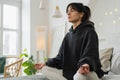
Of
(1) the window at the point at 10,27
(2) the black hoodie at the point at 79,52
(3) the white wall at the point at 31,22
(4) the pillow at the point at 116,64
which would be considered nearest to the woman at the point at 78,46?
(2) the black hoodie at the point at 79,52

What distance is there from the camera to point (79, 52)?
1994 mm

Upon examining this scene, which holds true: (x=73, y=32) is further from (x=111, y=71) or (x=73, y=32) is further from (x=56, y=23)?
(x=56, y=23)

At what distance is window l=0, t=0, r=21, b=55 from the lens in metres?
5.35

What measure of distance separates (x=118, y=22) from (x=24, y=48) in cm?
275

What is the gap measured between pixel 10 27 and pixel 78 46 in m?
3.84

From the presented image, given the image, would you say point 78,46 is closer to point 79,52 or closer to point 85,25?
point 79,52

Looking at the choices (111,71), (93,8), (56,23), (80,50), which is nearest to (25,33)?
(56,23)

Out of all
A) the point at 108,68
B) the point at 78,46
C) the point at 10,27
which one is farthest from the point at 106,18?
the point at 10,27

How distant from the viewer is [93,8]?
4.09 metres

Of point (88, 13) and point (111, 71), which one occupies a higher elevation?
point (88, 13)

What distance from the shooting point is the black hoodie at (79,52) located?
1.79 metres

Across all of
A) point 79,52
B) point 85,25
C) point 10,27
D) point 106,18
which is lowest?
point 79,52

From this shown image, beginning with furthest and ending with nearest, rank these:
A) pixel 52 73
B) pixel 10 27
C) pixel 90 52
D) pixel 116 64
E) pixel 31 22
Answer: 1. pixel 10 27
2. pixel 31 22
3. pixel 116 64
4. pixel 52 73
5. pixel 90 52

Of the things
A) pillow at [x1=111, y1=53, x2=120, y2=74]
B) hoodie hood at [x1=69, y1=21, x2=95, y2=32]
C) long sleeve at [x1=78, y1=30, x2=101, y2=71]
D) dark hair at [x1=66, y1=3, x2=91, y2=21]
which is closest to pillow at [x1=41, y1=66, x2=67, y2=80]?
long sleeve at [x1=78, y1=30, x2=101, y2=71]
